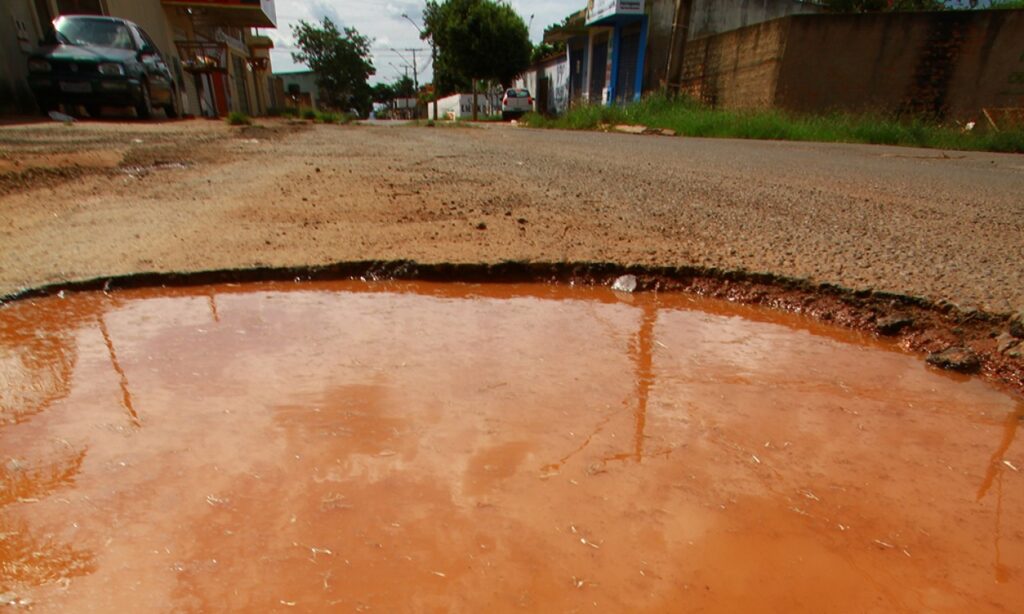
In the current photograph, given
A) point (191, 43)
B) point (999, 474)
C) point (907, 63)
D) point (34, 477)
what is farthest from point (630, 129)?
point (34, 477)

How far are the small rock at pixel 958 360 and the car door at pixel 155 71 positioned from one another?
10535mm

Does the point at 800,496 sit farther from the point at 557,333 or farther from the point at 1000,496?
the point at 557,333

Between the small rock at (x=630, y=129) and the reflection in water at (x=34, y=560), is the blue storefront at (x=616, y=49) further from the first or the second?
the reflection in water at (x=34, y=560)

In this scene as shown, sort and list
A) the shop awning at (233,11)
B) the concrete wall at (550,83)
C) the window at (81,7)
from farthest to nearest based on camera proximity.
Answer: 1. the concrete wall at (550,83)
2. the shop awning at (233,11)
3. the window at (81,7)

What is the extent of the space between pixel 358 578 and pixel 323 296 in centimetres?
157

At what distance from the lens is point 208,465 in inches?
55.6

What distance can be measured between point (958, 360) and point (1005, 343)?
20 centimetres

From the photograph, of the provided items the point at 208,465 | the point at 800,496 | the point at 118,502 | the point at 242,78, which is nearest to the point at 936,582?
the point at 800,496

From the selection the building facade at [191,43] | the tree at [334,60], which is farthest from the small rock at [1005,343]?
the tree at [334,60]

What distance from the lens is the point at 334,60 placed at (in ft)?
155

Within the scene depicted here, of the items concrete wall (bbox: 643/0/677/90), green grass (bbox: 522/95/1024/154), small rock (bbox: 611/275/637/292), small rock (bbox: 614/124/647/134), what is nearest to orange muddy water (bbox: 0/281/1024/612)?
small rock (bbox: 611/275/637/292)

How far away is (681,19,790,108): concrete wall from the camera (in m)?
13.0

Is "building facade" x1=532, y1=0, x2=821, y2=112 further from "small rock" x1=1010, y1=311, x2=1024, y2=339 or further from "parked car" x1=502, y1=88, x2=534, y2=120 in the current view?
"small rock" x1=1010, y1=311, x2=1024, y2=339

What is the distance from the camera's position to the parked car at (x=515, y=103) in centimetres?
2536
